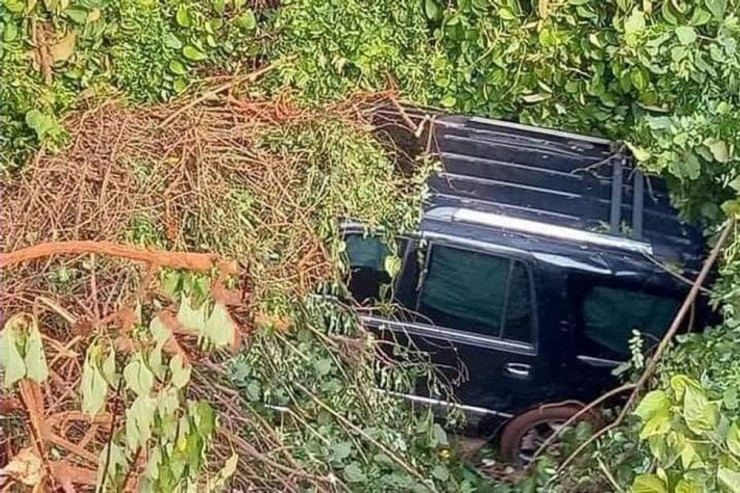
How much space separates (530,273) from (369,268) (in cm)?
58

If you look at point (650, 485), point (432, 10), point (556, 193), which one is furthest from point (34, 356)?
point (432, 10)

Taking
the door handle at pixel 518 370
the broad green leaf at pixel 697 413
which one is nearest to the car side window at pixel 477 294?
the door handle at pixel 518 370

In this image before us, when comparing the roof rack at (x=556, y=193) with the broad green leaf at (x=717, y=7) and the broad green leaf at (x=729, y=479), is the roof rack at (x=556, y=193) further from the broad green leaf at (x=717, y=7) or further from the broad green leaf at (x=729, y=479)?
the broad green leaf at (x=729, y=479)

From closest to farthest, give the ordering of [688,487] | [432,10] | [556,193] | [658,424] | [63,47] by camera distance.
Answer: [688,487]
[658,424]
[556,193]
[63,47]
[432,10]

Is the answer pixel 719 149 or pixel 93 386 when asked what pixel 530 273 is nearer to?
pixel 719 149

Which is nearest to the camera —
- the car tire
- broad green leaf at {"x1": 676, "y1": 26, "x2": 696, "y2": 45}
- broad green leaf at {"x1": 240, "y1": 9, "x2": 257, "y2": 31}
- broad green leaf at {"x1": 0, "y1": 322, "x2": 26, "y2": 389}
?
broad green leaf at {"x1": 0, "y1": 322, "x2": 26, "y2": 389}

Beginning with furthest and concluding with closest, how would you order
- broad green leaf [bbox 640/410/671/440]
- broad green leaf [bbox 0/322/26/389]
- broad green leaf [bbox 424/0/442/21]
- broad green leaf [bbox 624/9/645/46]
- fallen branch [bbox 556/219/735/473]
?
broad green leaf [bbox 424/0/442/21]
broad green leaf [bbox 624/9/645/46]
fallen branch [bbox 556/219/735/473]
broad green leaf [bbox 640/410/671/440]
broad green leaf [bbox 0/322/26/389]

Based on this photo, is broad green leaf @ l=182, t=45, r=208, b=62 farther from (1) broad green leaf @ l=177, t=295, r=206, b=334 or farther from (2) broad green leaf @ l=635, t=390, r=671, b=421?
(2) broad green leaf @ l=635, t=390, r=671, b=421

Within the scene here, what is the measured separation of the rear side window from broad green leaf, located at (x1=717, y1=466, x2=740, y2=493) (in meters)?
2.17

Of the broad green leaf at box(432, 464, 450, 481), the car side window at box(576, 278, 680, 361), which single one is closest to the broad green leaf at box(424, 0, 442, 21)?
the car side window at box(576, 278, 680, 361)

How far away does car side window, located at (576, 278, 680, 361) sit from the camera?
3.84 meters

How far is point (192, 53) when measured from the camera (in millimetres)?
4391

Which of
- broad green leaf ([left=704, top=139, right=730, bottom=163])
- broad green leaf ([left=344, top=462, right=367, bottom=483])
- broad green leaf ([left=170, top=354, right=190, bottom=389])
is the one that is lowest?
broad green leaf ([left=344, top=462, right=367, bottom=483])

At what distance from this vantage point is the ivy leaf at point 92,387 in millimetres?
1608
